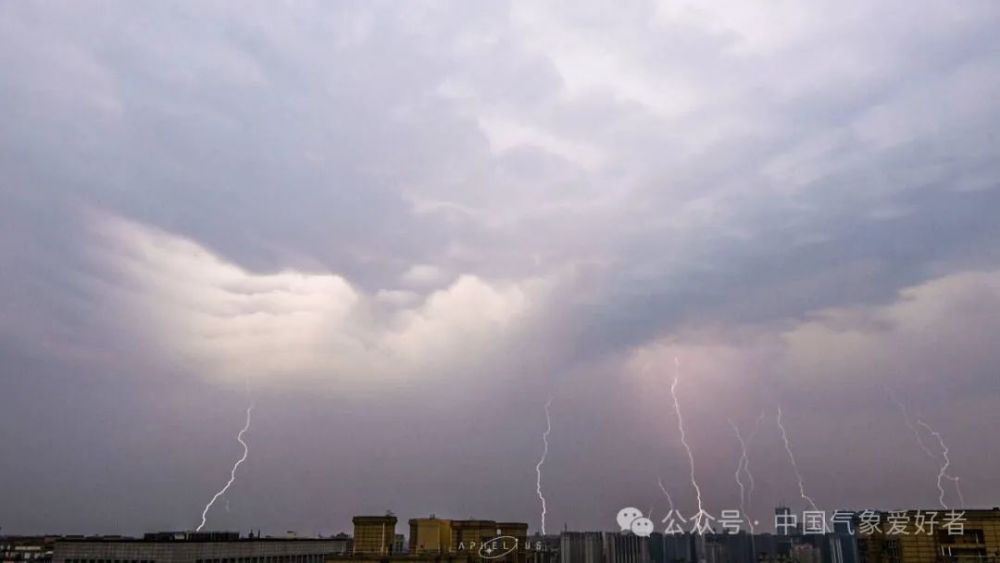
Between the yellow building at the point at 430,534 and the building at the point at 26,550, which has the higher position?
the yellow building at the point at 430,534

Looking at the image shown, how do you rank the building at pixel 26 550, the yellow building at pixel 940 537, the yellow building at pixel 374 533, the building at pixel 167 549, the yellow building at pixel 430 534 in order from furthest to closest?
1. the building at pixel 26 550
2. the yellow building at pixel 430 534
3. the yellow building at pixel 374 533
4. the building at pixel 167 549
5. the yellow building at pixel 940 537

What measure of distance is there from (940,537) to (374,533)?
72.0 metres

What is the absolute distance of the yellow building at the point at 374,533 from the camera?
87.1 metres

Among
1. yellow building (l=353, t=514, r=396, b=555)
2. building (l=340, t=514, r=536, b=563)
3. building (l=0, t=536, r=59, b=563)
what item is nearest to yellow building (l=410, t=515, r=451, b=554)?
building (l=340, t=514, r=536, b=563)

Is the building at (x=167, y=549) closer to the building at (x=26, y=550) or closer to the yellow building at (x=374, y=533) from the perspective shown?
the yellow building at (x=374, y=533)

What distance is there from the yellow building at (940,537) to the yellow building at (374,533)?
65956 millimetres

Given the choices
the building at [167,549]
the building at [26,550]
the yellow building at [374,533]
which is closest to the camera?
the building at [167,549]

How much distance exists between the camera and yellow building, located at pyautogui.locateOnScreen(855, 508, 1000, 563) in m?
77.0

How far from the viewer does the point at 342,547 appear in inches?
5881

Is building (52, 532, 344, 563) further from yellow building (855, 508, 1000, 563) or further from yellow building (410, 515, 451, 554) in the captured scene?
yellow building (855, 508, 1000, 563)

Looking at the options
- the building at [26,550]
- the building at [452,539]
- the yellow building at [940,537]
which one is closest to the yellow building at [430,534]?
the building at [452,539]

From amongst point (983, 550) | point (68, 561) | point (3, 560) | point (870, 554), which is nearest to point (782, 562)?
point (870, 554)

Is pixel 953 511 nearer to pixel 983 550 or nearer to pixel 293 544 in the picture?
pixel 983 550

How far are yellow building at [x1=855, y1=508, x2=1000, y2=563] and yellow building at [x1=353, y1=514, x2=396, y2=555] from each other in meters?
66.0
